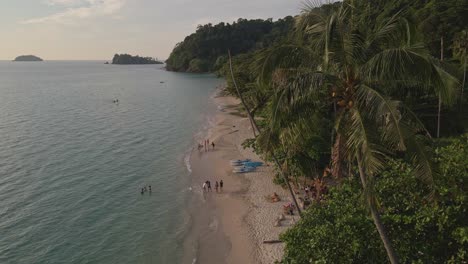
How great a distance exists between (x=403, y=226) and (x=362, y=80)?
155 inches

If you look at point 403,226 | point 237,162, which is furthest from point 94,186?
point 403,226

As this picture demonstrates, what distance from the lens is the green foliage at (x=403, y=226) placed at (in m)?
8.88

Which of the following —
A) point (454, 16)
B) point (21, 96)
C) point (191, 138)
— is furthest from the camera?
point (21, 96)

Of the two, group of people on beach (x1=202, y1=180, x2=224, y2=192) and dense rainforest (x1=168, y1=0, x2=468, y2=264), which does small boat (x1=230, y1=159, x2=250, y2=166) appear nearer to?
group of people on beach (x1=202, y1=180, x2=224, y2=192)

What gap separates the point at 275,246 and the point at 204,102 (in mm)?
61547

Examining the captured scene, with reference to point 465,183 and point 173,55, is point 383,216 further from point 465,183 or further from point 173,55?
point 173,55

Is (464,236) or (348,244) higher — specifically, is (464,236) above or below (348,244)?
above

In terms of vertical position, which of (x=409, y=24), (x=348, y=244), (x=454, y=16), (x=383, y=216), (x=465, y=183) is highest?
(x=454, y=16)

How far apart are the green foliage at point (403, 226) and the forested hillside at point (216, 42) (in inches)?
6059

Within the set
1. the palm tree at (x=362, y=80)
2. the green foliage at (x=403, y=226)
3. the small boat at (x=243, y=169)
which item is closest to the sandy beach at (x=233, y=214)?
the small boat at (x=243, y=169)

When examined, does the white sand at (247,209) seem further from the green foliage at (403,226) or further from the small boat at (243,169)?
the green foliage at (403,226)

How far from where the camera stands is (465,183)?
9.43 m

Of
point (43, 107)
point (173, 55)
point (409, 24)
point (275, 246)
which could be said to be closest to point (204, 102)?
point (43, 107)

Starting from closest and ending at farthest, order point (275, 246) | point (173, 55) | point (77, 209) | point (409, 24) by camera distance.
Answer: point (409, 24)
point (275, 246)
point (77, 209)
point (173, 55)
